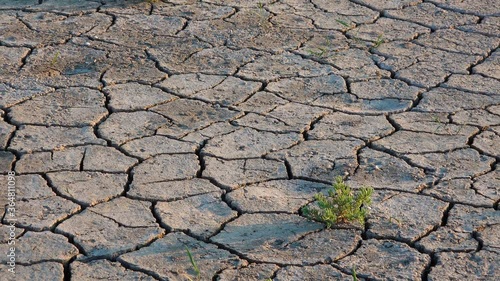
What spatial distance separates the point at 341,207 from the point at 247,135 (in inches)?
41.4

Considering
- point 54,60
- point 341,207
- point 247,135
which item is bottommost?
point 54,60

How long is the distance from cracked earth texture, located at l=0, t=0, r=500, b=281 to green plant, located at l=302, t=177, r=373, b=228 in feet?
0.18

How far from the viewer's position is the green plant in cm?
415

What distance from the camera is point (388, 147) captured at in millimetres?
4938

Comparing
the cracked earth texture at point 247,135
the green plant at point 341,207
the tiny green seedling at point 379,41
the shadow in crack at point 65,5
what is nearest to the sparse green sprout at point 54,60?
the cracked earth texture at point 247,135

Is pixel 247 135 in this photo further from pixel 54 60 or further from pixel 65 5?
pixel 65 5

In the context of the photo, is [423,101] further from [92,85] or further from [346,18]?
[92,85]

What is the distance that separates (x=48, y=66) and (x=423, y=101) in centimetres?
228

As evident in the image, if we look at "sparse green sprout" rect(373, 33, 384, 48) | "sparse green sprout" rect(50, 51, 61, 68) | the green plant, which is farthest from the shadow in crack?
the green plant

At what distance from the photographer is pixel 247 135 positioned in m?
5.07

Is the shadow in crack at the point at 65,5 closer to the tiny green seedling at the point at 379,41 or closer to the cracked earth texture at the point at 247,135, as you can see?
the cracked earth texture at the point at 247,135

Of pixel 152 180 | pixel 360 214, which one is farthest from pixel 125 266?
pixel 360 214

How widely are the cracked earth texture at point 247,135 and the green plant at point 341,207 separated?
55 mm

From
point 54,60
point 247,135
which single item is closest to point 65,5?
point 54,60
